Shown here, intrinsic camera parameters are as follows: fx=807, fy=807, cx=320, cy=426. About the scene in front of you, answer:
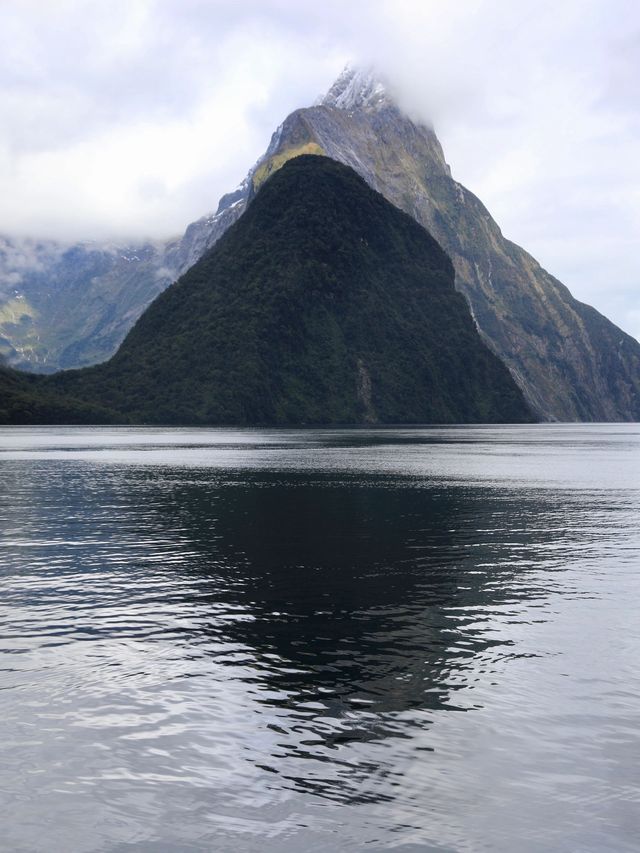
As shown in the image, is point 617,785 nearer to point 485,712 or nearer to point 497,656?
→ point 485,712

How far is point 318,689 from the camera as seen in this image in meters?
25.2

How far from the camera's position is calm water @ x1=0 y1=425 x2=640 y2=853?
683 inches

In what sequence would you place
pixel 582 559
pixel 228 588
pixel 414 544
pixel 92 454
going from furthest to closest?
1. pixel 92 454
2. pixel 414 544
3. pixel 582 559
4. pixel 228 588

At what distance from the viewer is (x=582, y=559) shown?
51.0 metres

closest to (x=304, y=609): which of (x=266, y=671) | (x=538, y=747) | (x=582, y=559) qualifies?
(x=266, y=671)

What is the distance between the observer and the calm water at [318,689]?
17.3m

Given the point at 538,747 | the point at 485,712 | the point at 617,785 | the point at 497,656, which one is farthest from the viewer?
the point at 497,656

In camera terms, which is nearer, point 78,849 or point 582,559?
point 78,849

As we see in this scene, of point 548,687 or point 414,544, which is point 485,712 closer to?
point 548,687

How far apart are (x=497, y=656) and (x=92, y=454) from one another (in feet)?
451

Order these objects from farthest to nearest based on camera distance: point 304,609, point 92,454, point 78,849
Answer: point 92,454, point 304,609, point 78,849

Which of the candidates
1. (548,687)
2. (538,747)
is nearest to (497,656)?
(548,687)

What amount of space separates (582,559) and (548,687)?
26860 mm

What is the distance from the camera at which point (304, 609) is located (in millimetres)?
36188
